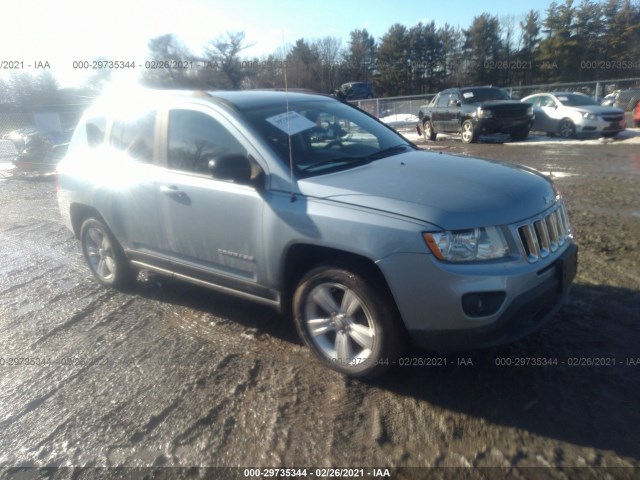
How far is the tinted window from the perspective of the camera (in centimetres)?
374

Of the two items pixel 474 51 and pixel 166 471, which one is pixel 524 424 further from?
pixel 474 51

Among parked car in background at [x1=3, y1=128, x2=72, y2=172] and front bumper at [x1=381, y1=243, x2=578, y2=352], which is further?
parked car in background at [x1=3, y1=128, x2=72, y2=172]

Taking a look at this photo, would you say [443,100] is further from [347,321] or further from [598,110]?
[347,321]

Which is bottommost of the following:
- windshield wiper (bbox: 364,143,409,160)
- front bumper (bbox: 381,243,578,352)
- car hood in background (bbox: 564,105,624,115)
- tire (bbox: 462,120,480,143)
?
tire (bbox: 462,120,480,143)

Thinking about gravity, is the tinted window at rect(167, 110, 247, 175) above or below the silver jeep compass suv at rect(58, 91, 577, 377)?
above

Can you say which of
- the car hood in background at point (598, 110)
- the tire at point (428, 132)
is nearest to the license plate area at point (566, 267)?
the car hood in background at point (598, 110)

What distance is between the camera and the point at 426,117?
19438 mm

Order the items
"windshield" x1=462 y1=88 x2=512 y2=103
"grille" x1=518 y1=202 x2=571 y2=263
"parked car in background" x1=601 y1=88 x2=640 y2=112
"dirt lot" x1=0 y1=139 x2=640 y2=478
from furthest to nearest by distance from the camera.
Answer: "parked car in background" x1=601 y1=88 x2=640 y2=112 < "windshield" x1=462 y1=88 x2=512 y2=103 < "grille" x1=518 y1=202 x2=571 y2=263 < "dirt lot" x1=0 y1=139 x2=640 y2=478

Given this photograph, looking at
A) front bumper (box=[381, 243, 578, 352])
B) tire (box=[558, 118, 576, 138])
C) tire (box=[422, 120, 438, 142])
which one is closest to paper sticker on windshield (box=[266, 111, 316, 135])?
front bumper (box=[381, 243, 578, 352])

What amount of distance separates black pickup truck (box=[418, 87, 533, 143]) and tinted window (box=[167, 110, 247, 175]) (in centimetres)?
1375

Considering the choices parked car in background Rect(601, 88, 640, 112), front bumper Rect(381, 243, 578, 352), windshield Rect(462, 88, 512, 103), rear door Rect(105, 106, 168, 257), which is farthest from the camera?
parked car in background Rect(601, 88, 640, 112)

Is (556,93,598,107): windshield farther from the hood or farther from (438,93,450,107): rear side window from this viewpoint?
the hood

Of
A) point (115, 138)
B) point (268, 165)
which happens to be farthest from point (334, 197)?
point (115, 138)

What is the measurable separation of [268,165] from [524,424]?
7.16ft
